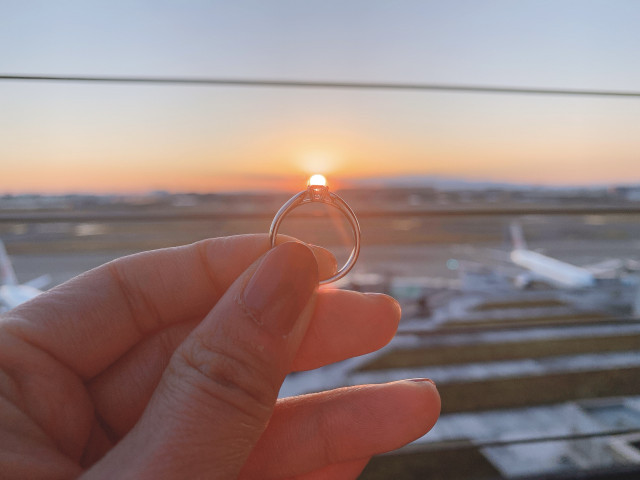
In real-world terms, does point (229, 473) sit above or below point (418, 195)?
below

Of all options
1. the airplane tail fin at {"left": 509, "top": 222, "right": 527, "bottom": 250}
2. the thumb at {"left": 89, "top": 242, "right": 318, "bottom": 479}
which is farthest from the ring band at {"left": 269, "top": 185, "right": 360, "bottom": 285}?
the airplane tail fin at {"left": 509, "top": 222, "right": 527, "bottom": 250}

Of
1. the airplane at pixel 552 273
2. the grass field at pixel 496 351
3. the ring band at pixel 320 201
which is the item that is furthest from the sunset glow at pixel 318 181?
the airplane at pixel 552 273

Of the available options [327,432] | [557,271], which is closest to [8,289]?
[327,432]

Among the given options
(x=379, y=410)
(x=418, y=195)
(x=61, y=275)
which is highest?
(x=418, y=195)

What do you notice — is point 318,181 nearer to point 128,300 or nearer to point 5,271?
point 128,300

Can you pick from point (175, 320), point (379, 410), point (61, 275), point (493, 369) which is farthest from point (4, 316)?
point (61, 275)

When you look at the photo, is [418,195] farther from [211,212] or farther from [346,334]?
[346,334]

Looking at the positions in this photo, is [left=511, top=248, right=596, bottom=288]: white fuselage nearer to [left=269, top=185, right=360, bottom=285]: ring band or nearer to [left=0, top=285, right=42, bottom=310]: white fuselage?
[left=269, top=185, right=360, bottom=285]: ring band
